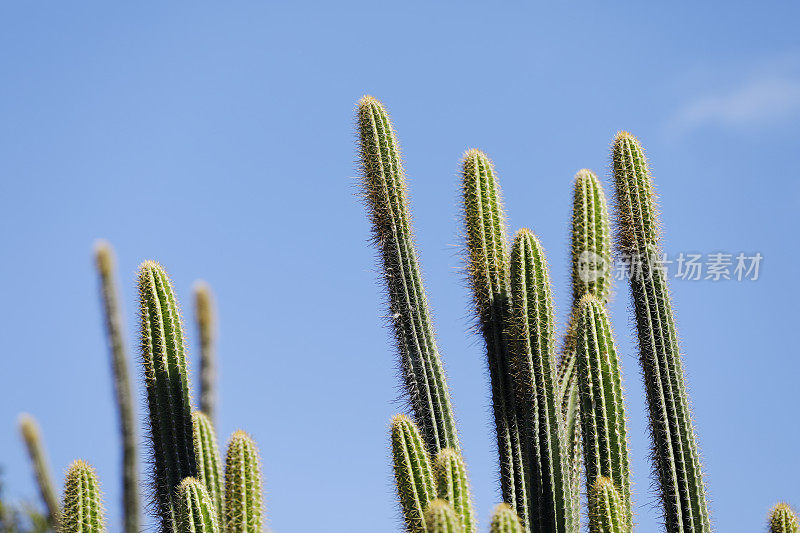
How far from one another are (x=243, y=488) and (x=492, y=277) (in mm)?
2409

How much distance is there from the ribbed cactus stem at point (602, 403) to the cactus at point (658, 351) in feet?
1.91

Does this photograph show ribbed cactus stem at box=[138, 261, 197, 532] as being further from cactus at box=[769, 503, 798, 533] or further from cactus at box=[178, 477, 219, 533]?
cactus at box=[769, 503, 798, 533]

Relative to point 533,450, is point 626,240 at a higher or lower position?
higher

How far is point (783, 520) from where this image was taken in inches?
245

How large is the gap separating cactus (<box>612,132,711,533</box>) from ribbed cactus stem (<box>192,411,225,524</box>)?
9.28 feet

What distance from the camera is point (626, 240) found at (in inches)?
281

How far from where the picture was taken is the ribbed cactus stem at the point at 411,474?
5844 millimetres

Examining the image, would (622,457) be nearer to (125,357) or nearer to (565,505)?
(565,505)

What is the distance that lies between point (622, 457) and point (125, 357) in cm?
308

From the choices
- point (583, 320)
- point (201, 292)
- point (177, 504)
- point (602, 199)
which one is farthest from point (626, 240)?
point (177, 504)

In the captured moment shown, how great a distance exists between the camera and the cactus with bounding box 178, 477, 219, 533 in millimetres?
5660

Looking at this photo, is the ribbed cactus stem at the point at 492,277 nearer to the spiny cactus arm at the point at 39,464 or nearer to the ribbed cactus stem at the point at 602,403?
the ribbed cactus stem at the point at 602,403

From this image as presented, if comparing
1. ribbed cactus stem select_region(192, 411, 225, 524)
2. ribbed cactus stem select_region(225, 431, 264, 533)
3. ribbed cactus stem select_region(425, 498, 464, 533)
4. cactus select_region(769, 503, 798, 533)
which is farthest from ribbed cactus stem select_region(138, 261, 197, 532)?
cactus select_region(769, 503, 798, 533)

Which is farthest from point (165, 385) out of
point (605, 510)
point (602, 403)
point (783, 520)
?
point (783, 520)
